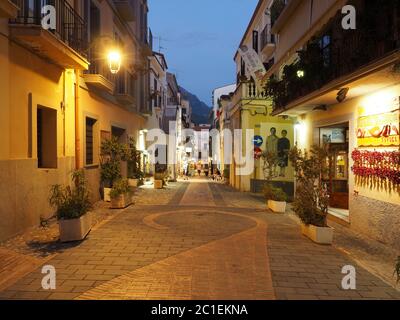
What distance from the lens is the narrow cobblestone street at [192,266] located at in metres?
5.12

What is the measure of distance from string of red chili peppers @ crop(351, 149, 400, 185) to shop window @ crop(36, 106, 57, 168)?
8247mm

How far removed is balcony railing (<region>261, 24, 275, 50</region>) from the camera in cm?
2231

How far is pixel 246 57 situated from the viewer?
20500 millimetres

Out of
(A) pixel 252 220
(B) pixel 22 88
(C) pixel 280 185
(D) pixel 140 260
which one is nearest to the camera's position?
(D) pixel 140 260

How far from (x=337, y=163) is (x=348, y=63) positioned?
5.19 m

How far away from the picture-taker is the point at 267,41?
22.8m

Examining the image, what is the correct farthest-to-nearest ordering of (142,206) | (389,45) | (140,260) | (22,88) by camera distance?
(142,206) < (22,88) < (389,45) < (140,260)

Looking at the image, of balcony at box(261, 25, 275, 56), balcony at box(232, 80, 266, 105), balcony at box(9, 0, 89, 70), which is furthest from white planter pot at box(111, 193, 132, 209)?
balcony at box(261, 25, 275, 56)

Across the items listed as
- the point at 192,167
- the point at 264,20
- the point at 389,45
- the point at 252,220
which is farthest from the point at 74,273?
the point at 192,167

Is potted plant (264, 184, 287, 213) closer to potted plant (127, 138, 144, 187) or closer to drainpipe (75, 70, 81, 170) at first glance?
drainpipe (75, 70, 81, 170)

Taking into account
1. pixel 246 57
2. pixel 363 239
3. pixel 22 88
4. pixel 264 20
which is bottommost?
pixel 363 239

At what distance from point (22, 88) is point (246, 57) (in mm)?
14298

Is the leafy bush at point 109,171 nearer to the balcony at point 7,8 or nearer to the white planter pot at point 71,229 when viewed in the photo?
the white planter pot at point 71,229
